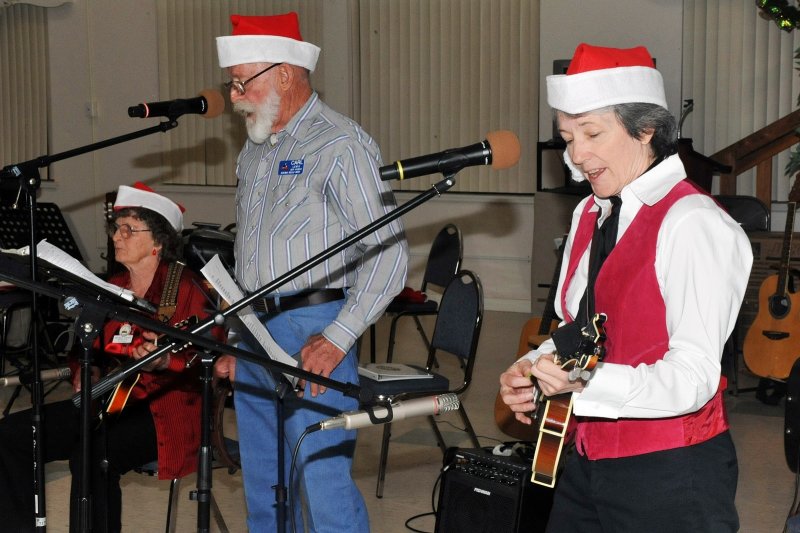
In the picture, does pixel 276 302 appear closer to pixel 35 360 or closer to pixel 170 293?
pixel 35 360

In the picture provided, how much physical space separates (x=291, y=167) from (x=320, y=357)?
526 millimetres

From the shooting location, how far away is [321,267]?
2.69 meters

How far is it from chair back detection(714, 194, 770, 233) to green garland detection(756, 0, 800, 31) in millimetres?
1245

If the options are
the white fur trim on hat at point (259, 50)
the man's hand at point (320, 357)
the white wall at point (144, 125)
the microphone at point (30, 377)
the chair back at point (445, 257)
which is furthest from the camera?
the white wall at point (144, 125)

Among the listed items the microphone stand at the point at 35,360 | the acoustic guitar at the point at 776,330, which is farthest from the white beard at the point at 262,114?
the acoustic guitar at the point at 776,330

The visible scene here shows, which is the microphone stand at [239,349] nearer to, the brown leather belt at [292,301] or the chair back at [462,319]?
the brown leather belt at [292,301]

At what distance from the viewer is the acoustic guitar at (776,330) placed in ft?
16.9

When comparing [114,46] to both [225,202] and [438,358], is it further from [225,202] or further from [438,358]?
[438,358]

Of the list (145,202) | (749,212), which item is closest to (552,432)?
(145,202)

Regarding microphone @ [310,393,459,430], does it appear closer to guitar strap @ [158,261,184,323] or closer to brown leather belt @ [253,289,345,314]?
brown leather belt @ [253,289,345,314]

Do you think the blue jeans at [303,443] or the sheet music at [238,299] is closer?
the sheet music at [238,299]

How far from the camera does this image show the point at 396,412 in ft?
5.79

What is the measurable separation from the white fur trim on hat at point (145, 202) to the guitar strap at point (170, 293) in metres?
0.24

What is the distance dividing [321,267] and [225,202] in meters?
6.46
